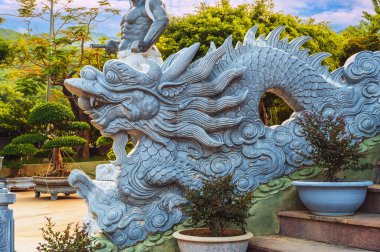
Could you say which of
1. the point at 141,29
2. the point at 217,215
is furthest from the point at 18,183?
the point at 217,215

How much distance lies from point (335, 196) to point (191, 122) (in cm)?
103

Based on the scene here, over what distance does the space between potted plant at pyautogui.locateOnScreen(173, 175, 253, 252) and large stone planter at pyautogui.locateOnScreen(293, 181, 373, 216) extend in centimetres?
44

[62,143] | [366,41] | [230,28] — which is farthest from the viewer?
[366,41]

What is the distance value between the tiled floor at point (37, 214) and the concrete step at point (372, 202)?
3.30 m

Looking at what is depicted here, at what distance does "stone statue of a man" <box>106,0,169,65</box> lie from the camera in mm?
4816

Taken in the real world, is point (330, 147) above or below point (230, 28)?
below

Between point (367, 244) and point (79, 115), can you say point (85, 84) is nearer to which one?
point (367, 244)

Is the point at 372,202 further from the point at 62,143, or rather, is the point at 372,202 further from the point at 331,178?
the point at 62,143

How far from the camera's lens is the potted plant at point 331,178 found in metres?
3.31

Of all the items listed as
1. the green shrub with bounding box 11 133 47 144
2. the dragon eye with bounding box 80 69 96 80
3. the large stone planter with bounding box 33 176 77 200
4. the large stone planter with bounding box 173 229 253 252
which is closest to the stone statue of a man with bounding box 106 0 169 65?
the dragon eye with bounding box 80 69 96 80

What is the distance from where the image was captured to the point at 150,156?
12.0 ft

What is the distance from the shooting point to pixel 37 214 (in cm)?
892

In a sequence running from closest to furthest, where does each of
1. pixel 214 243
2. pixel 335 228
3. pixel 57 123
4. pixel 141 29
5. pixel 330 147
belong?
pixel 214 243, pixel 335 228, pixel 330 147, pixel 141 29, pixel 57 123

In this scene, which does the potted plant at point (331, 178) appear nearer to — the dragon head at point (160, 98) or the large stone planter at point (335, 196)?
the large stone planter at point (335, 196)
